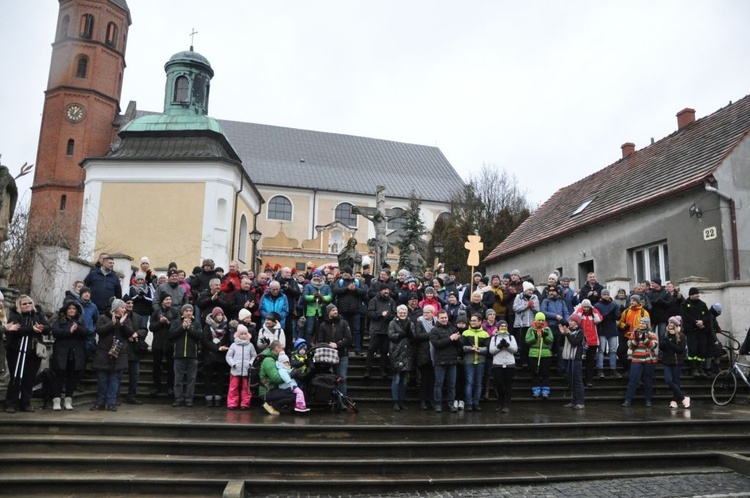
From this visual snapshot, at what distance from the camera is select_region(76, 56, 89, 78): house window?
40188mm

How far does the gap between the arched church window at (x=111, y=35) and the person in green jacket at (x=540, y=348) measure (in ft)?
133

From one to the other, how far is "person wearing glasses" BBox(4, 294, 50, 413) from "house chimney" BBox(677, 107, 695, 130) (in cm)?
2084

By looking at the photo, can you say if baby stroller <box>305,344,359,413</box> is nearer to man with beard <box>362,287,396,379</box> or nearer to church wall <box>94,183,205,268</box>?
man with beard <box>362,287,396,379</box>

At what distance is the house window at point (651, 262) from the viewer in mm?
16703

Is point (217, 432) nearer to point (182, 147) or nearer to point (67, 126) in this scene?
point (182, 147)

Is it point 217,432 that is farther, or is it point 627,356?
point 627,356

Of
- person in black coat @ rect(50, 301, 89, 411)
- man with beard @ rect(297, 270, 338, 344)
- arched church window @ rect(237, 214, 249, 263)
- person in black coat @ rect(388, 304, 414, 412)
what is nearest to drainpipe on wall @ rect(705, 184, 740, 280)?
person in black coat @ rect(388, 304, 414, 412)

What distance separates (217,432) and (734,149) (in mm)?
14736

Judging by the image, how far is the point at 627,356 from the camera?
12.0 meters

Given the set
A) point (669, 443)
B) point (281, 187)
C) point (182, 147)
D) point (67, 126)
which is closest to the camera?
point (669, 443)

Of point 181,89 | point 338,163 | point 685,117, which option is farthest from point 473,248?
point 338,163

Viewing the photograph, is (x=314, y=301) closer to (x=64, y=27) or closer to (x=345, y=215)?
(x=345, y=215)

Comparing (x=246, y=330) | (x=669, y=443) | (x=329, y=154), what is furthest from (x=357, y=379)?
(x=329, y=154)

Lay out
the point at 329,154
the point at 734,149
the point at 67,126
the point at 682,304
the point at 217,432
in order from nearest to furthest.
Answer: the point at 217,432, the point at 682,304, the point at 734,149, the point at 67,126, the point at 329,154
